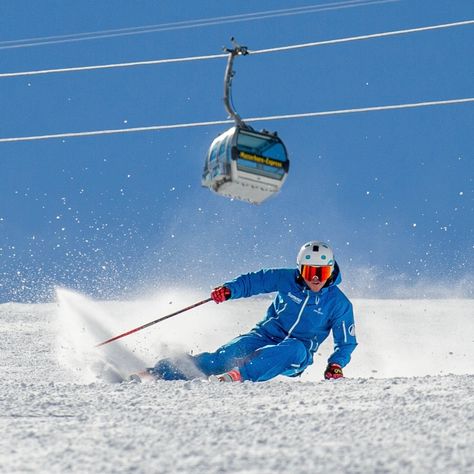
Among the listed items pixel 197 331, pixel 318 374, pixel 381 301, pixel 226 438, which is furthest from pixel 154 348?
pixel 381 301

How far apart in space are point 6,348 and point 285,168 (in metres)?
6.58

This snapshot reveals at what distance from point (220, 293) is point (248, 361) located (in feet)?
2.41

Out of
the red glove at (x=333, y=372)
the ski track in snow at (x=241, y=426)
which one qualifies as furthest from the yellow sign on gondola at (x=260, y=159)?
the ski track in snow at (x=241, y=426)

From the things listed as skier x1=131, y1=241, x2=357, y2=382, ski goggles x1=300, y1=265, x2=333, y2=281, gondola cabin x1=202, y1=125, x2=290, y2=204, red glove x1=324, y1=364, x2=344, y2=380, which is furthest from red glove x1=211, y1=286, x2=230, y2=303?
red glove x1=324, y1=364, x2=344, y2=380

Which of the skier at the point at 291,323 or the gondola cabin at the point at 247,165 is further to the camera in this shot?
the gondola cabin at the point at 247,165

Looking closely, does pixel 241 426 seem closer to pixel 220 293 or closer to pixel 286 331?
pixel 220 293

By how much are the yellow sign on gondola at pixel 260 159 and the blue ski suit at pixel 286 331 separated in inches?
37.5

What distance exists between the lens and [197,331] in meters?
14.8

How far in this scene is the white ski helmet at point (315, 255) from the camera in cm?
896

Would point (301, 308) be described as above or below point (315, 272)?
below

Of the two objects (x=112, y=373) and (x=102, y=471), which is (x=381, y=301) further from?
(x=102, y=471)

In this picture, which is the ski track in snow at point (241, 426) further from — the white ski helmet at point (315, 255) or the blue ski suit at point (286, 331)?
the white ski helmet at point (315, 255)

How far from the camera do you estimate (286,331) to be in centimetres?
916

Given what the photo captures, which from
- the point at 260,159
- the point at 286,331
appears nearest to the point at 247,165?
the point at 260,159
